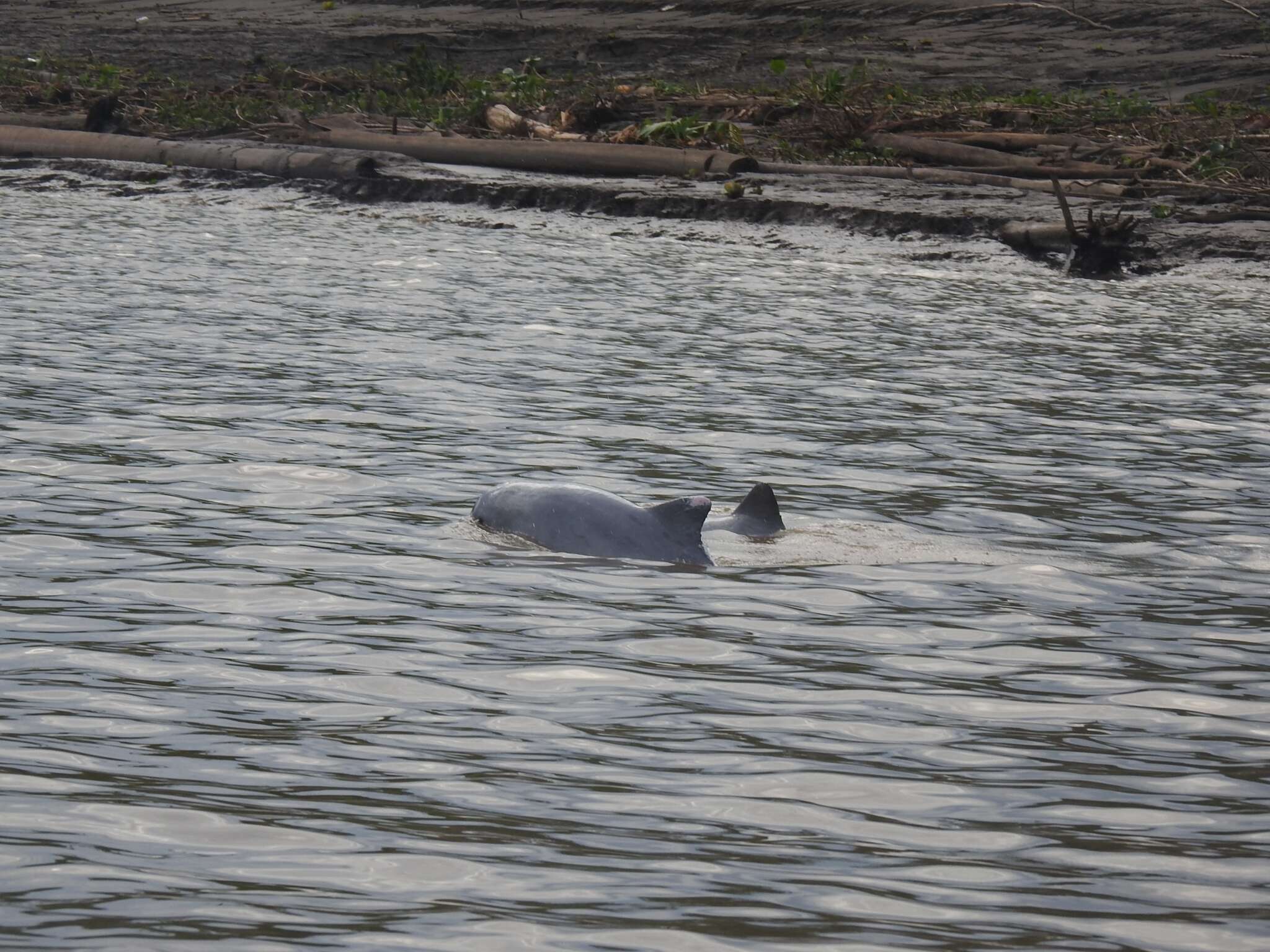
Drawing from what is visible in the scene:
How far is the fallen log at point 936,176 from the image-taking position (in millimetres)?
17516

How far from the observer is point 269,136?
23516mm

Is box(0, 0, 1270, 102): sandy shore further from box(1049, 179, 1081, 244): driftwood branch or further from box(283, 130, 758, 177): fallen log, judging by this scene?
box(1049, 179, 1081, 244): driftwood branch

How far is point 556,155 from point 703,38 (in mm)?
10275

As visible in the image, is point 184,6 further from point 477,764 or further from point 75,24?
point 477,764

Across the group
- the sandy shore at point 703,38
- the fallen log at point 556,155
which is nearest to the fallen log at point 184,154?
the fallen log at point 556,155

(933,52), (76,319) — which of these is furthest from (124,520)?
(933,52)

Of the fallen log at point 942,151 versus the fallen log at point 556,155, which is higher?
the fallen log at point 942,151

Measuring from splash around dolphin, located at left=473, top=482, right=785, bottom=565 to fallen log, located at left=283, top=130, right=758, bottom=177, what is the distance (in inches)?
528

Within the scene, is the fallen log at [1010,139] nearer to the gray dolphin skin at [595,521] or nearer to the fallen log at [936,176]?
the fallen log at [936,176]

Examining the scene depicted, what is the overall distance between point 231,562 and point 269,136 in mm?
18391

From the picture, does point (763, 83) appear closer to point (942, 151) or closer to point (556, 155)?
point (556, 155)

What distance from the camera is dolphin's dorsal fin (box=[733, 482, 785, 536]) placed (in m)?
6.69

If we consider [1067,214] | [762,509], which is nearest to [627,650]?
[762,509]

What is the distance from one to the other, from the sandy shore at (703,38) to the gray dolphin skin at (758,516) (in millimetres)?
17239
